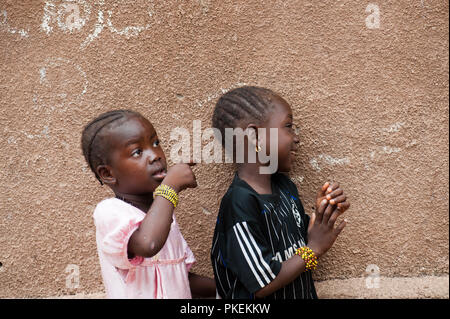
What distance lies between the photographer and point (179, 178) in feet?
5.26

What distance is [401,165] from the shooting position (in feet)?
7.01

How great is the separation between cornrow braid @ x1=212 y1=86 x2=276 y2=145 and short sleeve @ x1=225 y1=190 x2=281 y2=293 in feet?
→ 1.11

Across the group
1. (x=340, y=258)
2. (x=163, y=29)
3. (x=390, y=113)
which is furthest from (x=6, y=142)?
(x=390, y=113)

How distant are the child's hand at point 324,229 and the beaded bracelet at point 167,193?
23.2 inches

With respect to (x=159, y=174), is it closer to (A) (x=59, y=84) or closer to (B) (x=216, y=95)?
(B) (x=216, y=95)

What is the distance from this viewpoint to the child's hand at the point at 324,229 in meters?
1.78

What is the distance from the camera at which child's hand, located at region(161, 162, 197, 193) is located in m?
1.59

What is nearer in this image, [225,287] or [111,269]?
[111,269]

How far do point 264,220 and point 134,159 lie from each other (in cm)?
55

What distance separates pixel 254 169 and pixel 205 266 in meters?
0.59

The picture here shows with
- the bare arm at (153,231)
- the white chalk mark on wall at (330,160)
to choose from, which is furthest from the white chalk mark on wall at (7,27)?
the white chalk mark on wall at (330,160)

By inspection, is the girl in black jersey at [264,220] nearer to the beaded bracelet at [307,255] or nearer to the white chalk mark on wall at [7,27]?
the beaded bracelet at [307,255]

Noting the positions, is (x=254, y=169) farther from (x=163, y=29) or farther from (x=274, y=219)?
(x=163, y=29)

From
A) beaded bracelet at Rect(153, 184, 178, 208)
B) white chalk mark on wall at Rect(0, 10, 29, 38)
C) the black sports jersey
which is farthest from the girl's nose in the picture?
white chalk mark on wall at Rect(0, 10, 29, 38)
